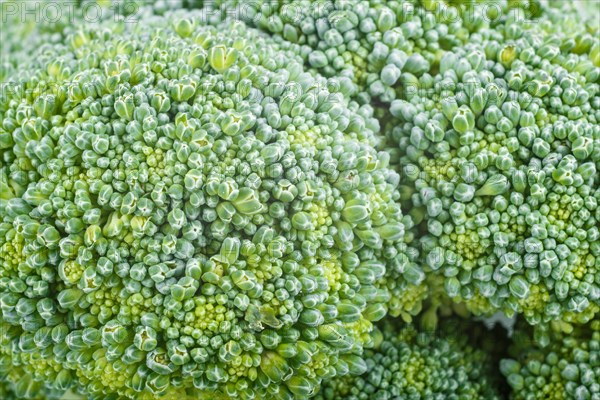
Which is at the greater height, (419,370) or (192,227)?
(192,227)

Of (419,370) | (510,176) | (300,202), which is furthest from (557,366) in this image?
(300,202)

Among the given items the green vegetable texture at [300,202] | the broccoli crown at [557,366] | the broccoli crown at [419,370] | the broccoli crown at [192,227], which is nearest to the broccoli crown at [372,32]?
the green vegetable texture at [300,202]

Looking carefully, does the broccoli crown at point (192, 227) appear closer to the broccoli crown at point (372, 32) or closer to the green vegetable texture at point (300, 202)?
the green vegetable texture at point (300, 202)

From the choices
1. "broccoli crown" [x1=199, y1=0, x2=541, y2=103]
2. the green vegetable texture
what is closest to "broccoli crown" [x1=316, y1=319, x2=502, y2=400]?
the green vegetable texture

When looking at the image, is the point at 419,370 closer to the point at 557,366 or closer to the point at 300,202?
the point at 557,366

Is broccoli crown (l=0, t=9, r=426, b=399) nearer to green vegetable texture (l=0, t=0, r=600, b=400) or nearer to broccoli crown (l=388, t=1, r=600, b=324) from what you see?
green vegetable texture (l=0, t=0, r=600, b=400)

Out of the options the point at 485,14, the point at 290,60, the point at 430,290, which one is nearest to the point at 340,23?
the point at 290,60

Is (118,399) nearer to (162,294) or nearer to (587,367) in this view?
(162,294)
